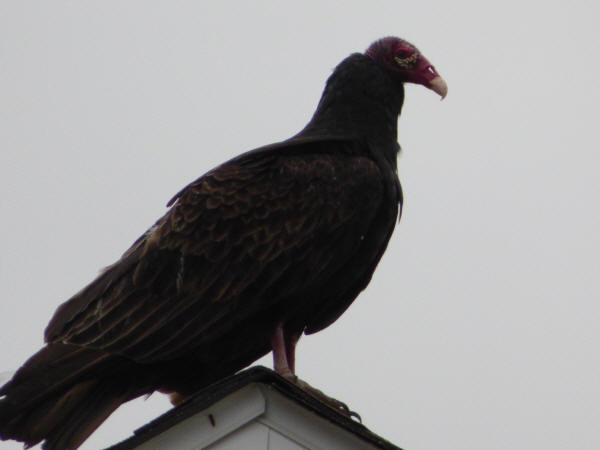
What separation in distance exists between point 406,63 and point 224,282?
1.74 metres

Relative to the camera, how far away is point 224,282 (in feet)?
15.2

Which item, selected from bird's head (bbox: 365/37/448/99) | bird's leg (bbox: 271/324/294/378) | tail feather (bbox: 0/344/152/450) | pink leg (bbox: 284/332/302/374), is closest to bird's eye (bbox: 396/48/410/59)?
bird's head (bbox: 365/37/448/99)

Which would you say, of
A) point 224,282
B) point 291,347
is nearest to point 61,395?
point 224,282

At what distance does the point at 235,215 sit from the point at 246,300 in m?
0.40

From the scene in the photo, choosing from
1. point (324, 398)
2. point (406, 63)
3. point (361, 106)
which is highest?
point (406, 63)

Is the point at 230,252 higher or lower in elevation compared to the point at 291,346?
higher

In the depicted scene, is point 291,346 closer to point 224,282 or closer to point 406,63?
point 224,282

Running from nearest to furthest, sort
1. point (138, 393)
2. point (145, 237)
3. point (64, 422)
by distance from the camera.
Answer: point (64, 422), point (138, 393), point (145, 237)

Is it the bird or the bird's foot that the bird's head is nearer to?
the bird

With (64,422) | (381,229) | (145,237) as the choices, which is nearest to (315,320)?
(381,229)

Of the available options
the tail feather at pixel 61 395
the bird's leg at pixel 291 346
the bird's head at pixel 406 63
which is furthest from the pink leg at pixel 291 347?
the bird's head at pixel 406 63

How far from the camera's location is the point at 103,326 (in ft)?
14.6

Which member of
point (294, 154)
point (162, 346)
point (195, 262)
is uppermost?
point (294, 154)

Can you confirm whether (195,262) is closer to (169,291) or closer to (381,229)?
(169,291)
